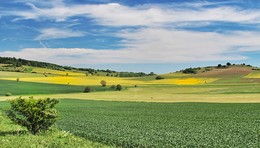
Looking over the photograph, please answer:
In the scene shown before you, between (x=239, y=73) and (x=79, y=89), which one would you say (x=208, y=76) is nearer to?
(x=239, y=73)

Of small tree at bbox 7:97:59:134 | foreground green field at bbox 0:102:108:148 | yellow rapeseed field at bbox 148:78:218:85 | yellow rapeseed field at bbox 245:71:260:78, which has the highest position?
yellow rapeseed field at bbox 245:71:260:78

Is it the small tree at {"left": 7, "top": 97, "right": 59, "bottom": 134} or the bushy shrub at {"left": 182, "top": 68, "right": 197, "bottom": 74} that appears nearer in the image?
the small tree at {"left": 7, "top": 97, "right": 59, "bottom": 134}

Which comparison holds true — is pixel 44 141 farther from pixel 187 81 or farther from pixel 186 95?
pixel 187 81

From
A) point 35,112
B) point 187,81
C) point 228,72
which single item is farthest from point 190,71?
point 35,112

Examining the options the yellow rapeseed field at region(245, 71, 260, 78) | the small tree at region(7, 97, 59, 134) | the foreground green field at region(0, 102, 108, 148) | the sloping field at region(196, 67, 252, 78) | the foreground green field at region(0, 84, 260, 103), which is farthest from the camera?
the sloping field at region(196, 67, 252, 78)

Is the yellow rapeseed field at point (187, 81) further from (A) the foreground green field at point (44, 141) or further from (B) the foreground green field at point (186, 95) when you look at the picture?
(A) the foreground green field at point (44, 141)

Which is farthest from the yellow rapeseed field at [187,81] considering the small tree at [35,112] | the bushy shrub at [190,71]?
the small tree at [35,112]

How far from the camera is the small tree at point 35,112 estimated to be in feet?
95.3

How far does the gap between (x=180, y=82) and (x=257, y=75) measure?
1068 inches

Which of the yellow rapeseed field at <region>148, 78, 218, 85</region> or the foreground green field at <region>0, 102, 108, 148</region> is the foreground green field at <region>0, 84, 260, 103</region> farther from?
the foreground green field at <region>0, 102, 108, 148</region>

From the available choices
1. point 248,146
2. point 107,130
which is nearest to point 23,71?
point 107,130

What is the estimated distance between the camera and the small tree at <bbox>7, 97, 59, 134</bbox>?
2906 cm

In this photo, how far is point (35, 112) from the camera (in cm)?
2900

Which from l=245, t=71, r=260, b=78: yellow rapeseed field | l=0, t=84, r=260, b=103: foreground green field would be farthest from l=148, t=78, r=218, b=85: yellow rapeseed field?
l=0, t=84, r=260, b=103: foreground green field
